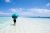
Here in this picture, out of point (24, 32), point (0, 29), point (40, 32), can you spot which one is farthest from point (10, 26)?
point (40, 32)

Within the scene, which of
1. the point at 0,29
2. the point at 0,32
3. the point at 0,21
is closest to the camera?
the point at 0,32

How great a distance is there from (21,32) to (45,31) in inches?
26.7

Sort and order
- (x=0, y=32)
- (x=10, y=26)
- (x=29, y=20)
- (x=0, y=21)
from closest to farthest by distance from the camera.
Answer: (x=0, y=32)
(x=10, y=26)
(x=0, y=21)
(x=29, y=20)

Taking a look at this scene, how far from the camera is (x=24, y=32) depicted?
3.34 m

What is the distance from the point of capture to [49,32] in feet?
10.9

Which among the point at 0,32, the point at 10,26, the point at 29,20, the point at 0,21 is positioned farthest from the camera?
the point at 29,20

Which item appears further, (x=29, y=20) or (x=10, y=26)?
(x=29, y=20)

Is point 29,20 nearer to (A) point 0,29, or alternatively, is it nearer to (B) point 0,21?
(B) point 0,21

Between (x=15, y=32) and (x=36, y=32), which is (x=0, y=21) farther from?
(x=36, y=32)

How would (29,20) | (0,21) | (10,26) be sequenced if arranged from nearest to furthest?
(10,26) → (0,21) → (29,20)

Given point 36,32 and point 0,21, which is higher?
point 0,21

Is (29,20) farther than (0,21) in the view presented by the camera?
Yes

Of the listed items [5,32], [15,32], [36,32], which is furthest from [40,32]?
[5,32]

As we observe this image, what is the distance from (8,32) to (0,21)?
0.98m
